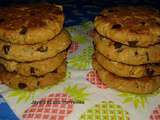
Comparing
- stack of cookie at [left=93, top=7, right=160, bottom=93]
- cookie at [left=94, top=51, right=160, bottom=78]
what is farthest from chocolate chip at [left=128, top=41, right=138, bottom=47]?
cookie at [left=94, top=51, right=160, bottom=78]

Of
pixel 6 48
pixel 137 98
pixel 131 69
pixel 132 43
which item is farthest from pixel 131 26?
pixel 6 48

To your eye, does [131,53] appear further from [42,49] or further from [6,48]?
[6,48]

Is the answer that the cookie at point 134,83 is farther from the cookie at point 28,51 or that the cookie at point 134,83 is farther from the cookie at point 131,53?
the cookie at point 28,51

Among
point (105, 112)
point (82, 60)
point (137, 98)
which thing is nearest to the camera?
point (105, 112)

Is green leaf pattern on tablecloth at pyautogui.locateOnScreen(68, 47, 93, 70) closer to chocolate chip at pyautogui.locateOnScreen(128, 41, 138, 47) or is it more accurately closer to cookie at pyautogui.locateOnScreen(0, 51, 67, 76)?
cookie at pyautogui.locateOnScreen(0, 51, 67, 76)

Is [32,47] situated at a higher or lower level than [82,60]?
higher
